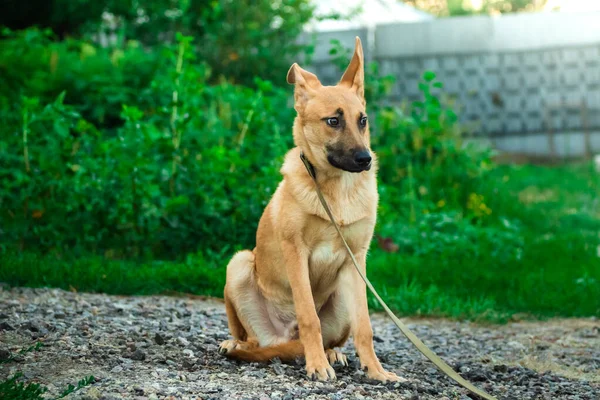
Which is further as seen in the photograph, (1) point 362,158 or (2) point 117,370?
(1) point 362,158

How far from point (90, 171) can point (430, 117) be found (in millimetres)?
3960

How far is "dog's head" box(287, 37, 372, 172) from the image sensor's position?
154 inches

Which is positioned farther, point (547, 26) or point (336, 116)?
point (547, 26)

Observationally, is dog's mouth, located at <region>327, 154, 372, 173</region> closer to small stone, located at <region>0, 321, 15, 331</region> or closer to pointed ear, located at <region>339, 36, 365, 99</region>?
pointed ear, located at <region>339, 36, 365, 99</region>

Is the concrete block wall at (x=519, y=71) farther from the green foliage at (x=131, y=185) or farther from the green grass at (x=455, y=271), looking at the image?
the green foliage at (x=131, y=185)

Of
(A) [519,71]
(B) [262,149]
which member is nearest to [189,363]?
(B) [262,149]

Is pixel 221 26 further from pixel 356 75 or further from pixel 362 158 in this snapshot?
pixel 362 158

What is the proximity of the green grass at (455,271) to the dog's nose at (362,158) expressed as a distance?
223 cm

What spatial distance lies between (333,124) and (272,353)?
116 cm

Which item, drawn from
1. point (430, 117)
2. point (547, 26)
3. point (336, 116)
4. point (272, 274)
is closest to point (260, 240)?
point (272, 274)

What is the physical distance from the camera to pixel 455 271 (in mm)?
6672

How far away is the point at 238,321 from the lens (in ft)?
14.4

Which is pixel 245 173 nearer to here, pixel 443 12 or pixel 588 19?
pixel 588 19

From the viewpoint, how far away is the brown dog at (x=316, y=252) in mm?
3961
